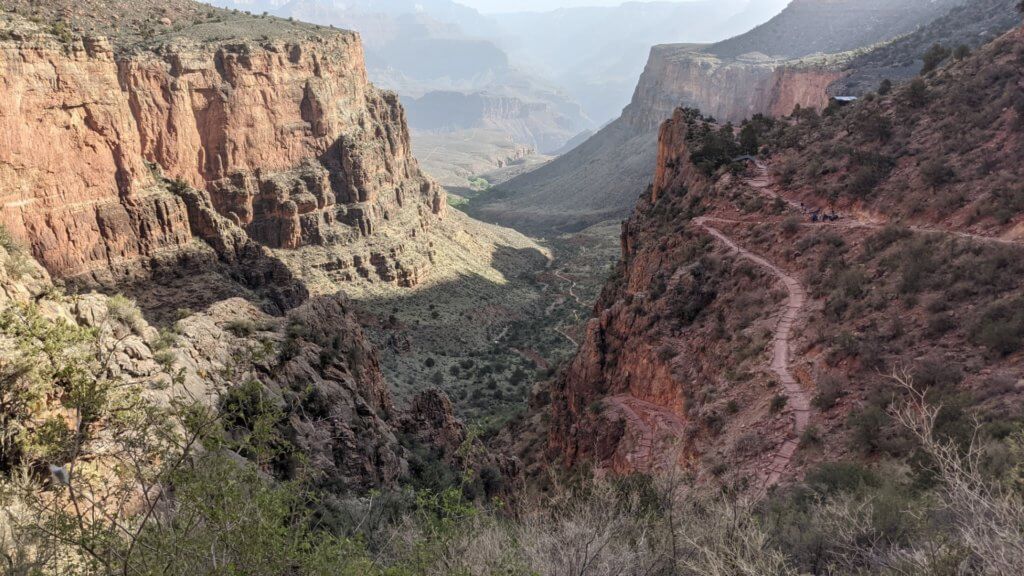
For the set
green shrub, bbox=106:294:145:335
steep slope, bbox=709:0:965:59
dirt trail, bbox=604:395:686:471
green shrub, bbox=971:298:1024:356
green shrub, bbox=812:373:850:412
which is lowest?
dirt trail, bbox=604:395:686:471

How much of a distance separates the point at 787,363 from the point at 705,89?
114 m

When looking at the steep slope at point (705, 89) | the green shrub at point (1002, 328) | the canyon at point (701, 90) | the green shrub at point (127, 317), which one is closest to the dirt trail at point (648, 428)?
the green shrub at point (1002, 328)

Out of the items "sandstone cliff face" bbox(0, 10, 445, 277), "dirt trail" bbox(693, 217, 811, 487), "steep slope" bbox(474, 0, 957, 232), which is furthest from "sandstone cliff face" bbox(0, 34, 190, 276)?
"steep slope" bbox(474, 0, 957, 232)

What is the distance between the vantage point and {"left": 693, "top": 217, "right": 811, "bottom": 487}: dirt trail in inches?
595

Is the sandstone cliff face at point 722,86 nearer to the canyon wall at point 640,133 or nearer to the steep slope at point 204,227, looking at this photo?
the canyon wall at point 640,133

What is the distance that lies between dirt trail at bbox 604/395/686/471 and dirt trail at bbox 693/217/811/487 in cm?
318

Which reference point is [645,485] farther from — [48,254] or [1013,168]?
[48,254]

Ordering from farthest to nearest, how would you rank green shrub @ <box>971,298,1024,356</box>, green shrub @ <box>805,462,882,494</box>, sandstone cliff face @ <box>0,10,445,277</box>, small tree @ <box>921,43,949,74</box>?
small tree @ <box>921,43,949,74</box> < sandstone cliff face @ <box>0,10,445,277</box> < green shrub @ <box>971,298,1024,356</box> < green shrub @ <box>805,462,882,494</box>

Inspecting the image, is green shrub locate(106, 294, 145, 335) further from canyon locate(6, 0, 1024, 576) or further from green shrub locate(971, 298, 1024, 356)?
green shrub locate(971, 298, 1024, 356)

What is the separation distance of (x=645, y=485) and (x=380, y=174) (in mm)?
54439

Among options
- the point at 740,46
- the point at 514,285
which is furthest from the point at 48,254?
the point at 740,46

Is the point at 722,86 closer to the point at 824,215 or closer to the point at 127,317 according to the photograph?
the point at 824,215

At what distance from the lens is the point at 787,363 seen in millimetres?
18609

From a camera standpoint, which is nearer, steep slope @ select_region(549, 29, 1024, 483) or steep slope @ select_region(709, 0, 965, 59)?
steep slope @ select_region(549, 29, 1024, 483)
